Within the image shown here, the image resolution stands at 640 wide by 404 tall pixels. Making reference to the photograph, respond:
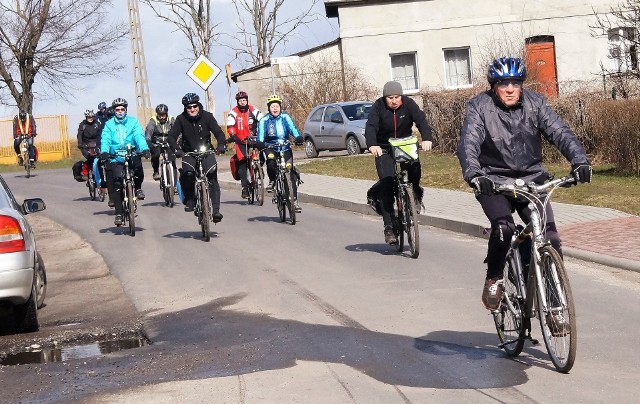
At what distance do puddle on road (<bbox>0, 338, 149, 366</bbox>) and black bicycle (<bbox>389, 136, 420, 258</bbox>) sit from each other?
433 centimetres

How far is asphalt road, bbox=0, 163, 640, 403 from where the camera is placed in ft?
22.6

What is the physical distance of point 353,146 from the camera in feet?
105

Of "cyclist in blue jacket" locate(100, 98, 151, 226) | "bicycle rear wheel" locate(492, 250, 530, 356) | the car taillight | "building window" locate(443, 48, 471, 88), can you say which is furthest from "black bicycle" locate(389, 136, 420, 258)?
"building window" locate(443, 48, 471, 88)

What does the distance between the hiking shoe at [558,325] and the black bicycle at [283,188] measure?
10345 mm

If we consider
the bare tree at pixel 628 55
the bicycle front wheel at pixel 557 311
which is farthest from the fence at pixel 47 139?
the bicycle front wheel at pixel 557 311

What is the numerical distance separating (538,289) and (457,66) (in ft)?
121

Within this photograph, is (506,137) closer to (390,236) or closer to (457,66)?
(390,236)

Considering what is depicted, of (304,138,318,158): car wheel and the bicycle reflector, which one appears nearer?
the bicycle reflector

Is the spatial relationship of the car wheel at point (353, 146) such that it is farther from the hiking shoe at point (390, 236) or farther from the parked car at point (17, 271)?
the parked car at point (17, 271)

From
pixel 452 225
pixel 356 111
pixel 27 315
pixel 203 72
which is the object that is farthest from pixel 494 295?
pixel 356 111

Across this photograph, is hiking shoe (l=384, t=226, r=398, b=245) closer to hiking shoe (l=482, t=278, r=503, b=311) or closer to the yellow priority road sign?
hiking shoe (l=482, t=278, r=503, b=311)

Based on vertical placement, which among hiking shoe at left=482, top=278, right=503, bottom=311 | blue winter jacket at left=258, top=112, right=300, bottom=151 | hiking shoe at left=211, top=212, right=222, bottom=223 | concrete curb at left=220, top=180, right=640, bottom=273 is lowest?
concrete curb at left=220, top=180, right=640, bottom=273

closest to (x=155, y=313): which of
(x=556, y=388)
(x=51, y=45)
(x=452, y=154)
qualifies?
(x=556, y=388)

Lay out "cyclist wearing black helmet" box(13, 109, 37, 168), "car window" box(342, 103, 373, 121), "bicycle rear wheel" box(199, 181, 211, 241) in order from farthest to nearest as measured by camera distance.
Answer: "cyclist wearing black helmet" box(13, 109, 37, 168), "car window" box(342, 103, 373, 121), "bicycle rear wheel" box(199, 181, 211, 241)
